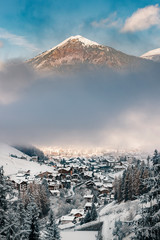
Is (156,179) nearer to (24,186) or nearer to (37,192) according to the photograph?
(37,192)

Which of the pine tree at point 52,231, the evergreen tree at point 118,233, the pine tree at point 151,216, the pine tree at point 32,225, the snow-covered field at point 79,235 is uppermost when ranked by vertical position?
the pine tree at point 151,216

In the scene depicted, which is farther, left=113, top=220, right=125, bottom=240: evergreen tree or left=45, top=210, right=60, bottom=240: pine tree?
left=113, top=220, right=125, bottom=240: evergreen tree

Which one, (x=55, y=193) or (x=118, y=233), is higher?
(x=55, y=193)

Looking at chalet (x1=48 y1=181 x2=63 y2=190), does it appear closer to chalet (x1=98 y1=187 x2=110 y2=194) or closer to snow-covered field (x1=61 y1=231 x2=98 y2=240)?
chalet (x1=98 y1=187 x2=110 y2=194)

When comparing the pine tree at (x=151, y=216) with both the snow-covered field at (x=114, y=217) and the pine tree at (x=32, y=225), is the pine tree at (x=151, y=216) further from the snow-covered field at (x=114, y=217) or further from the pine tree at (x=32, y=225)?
the snow-covered field at (x=114, y=217)

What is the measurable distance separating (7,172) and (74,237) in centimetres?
7814

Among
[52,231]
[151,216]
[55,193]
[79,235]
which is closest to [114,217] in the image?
[79,235]

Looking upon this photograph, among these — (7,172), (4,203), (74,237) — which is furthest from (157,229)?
(7,172)

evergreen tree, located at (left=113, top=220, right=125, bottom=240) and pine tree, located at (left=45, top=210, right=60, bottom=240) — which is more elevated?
pine tree, located at (left=45, top=210, right=60, bottom=240)

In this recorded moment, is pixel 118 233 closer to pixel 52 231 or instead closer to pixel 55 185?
pixel 52 231

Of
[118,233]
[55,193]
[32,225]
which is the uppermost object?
[32,225]

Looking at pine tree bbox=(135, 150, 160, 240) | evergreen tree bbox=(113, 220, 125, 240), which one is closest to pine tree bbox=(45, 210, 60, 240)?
pine tree bbox=(135, 150, 160, 240)

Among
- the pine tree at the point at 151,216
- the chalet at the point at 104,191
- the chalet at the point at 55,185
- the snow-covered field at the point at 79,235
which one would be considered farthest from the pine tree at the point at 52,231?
the chalet at the point at 55,185

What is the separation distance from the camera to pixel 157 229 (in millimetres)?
12188
